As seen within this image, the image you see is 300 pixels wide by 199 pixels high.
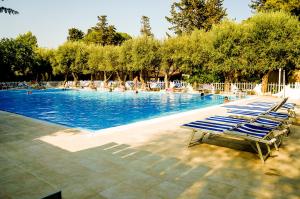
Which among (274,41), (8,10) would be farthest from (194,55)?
(8,10)

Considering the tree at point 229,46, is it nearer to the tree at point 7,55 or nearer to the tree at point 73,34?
the tree at point 7,55

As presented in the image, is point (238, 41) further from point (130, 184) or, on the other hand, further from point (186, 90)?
point (130, 184)

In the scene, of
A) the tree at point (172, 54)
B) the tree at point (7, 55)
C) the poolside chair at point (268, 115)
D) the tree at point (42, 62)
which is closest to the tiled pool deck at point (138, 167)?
the poolside chair at point (268, 115)

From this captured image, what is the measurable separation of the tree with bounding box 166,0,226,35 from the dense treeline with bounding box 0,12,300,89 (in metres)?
17.8

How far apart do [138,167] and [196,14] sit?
47321 mm

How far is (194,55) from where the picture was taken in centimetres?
2575

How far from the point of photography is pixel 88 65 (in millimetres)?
37531

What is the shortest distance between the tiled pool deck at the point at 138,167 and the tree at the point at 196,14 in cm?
4297

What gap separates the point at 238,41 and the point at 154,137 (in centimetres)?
1820

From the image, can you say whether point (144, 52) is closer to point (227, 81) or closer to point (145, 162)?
point (227, 81)

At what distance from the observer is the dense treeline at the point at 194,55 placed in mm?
20797

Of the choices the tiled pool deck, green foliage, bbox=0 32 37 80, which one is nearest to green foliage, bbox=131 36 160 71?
green foliage, bbox=0 32 37 80

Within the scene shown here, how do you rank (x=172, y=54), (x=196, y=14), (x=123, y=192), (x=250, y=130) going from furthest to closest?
(x=196, y=14), (x=172, y=54), (x=250, y=130), (x=123, y=192)

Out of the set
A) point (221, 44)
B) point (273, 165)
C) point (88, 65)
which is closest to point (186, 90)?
point (221, 44)
